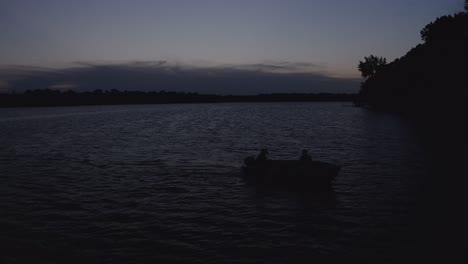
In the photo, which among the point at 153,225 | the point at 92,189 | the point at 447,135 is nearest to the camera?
the point at 153,225

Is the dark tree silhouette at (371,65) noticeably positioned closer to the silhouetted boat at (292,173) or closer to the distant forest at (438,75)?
the distant forest at (438,75)

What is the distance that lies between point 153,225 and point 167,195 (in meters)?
5.26

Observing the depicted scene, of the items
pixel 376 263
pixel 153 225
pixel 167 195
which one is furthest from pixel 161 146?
pixel 376 263

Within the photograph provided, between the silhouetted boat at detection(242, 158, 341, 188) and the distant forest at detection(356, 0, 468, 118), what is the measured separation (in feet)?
208

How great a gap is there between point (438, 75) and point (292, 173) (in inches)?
3105

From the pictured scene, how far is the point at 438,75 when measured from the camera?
88375 millimetres

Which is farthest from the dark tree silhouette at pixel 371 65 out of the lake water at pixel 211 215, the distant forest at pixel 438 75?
the lake water at pixel 211 215

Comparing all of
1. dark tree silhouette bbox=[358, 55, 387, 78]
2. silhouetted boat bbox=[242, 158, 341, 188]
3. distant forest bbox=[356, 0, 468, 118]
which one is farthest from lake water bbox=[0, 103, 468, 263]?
dark tree silhouette bbox=[358, 55, 387, 78]

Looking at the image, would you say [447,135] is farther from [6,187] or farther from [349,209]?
[6,187]

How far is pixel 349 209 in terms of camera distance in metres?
19.3

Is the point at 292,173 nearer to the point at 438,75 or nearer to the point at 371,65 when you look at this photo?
the point at 438,75

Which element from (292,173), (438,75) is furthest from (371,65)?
(292,173)

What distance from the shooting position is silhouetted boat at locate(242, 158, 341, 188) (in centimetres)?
2281

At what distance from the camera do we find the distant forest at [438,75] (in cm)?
8069
